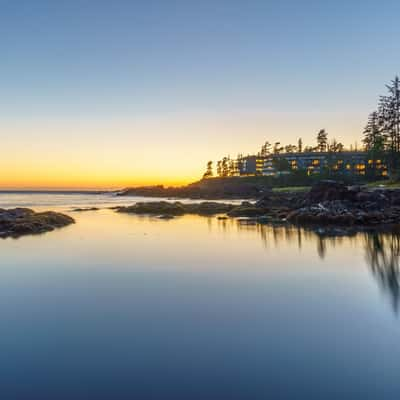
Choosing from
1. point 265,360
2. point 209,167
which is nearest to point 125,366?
point 265,360

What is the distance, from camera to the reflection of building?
91188 millimetres

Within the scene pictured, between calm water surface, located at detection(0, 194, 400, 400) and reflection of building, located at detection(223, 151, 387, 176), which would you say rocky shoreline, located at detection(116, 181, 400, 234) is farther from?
reflection of building, located at detection(223, 151, 387, 176)

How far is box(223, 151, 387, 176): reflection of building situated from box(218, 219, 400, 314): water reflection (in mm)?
67093

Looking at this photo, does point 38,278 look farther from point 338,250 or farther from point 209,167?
point 209,167

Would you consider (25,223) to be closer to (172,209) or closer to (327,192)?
(172,209)

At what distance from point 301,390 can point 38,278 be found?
994cm

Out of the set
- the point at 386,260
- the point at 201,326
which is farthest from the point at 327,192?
the point at 201,326

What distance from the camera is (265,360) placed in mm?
5660

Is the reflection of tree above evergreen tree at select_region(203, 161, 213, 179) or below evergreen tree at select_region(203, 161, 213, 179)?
below

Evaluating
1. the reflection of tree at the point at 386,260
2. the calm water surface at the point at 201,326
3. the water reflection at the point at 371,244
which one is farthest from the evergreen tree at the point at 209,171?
the calm water surface at the point at 201,326

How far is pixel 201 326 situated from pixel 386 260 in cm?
1021

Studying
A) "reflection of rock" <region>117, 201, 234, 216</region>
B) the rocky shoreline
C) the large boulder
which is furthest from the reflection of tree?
"reflection of rock" <region>117, 201, 234, 216</region>

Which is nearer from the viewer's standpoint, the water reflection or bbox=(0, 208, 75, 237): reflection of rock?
the water reflection

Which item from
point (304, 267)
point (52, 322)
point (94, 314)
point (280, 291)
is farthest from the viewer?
point (304, 267)
